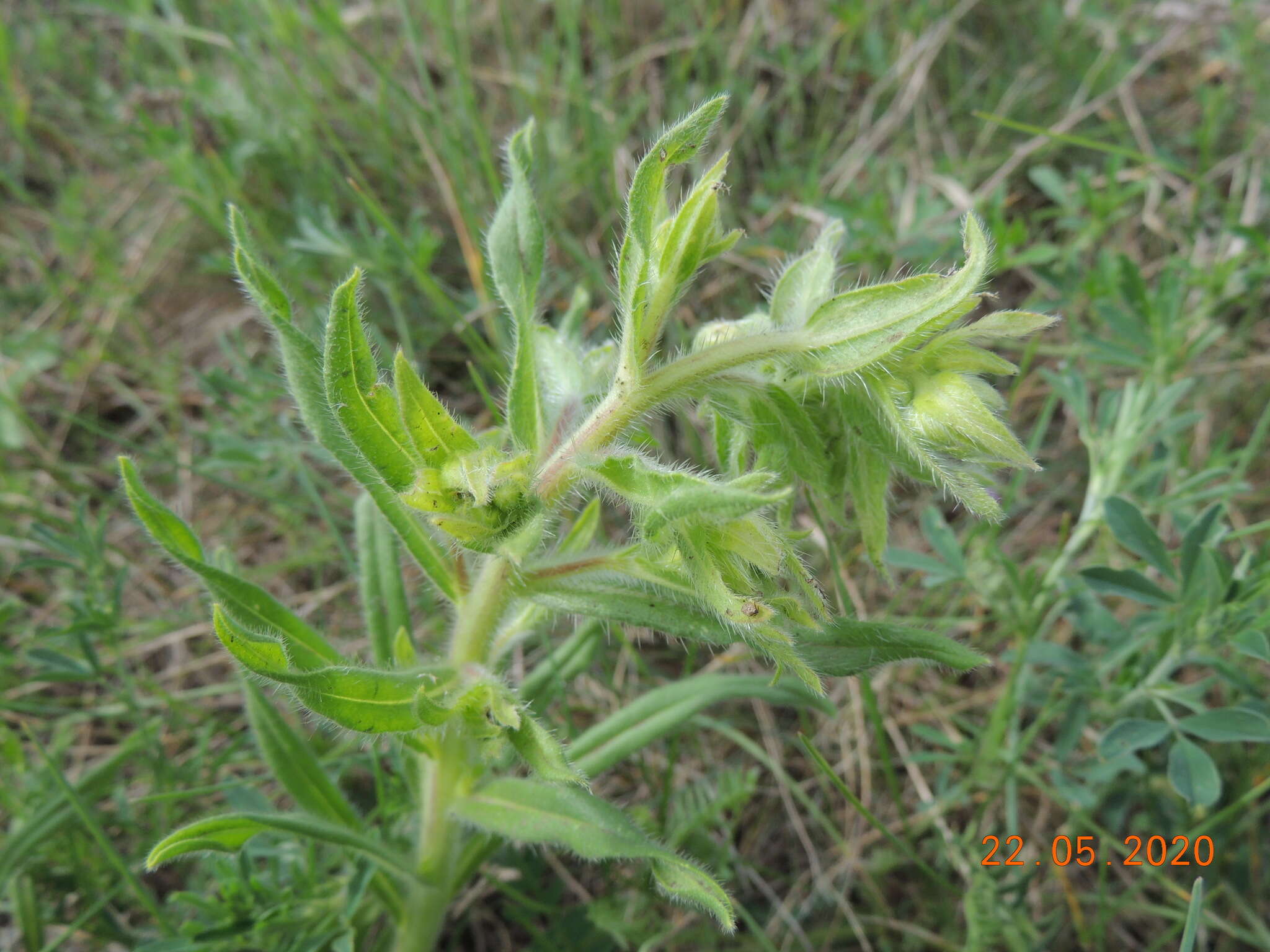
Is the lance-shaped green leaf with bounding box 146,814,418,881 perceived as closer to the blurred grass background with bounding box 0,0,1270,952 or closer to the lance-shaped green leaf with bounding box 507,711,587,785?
the blurred grass background with bounding box 0,0,1270,952

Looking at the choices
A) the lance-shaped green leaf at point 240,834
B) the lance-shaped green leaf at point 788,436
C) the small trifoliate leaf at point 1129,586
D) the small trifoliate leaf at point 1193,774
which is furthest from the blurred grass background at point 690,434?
the lance-shaped green leaf at point 788,436

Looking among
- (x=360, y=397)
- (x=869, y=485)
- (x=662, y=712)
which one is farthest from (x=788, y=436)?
(x=662, y=712)

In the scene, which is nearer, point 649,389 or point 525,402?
point 649,389

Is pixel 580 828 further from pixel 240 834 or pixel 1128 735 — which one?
pixel 1128 735

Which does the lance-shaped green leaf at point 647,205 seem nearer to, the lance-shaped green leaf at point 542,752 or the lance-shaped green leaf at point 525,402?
the lance-shaped green leaf at point 525,402

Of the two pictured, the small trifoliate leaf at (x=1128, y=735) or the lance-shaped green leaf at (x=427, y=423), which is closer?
the lance-shaped green leaf at (x=427, y=423)

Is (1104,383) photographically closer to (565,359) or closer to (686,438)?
(686,438)

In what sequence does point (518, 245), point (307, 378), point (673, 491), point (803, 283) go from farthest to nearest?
point (518, 245), point (307, 378), point (803, 283), point (673, 491)
